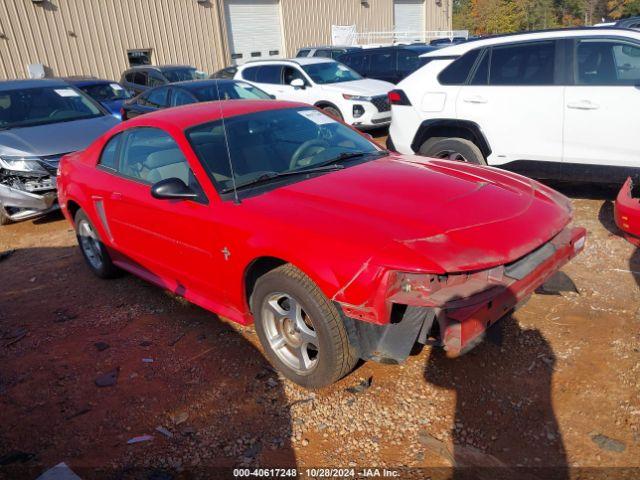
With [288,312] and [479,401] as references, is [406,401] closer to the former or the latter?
[479,401]

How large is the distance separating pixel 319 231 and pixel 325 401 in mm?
1034

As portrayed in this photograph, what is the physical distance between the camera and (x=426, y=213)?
2934mm

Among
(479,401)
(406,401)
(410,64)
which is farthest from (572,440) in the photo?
(410,64)

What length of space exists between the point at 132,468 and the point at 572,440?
226cm

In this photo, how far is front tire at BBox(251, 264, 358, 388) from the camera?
282 cm

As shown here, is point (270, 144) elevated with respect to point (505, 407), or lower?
elevated

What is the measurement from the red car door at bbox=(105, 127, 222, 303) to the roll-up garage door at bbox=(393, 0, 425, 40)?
28485 mm

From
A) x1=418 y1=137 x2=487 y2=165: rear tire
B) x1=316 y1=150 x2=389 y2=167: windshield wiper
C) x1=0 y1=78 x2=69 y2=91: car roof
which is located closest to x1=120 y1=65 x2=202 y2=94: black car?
x1=0 y1=78 x2=69 y2=91: car roof

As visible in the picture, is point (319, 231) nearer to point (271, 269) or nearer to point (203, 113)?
point (271, 269)

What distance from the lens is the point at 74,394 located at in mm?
3340

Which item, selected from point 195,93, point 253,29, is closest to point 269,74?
point 195,93

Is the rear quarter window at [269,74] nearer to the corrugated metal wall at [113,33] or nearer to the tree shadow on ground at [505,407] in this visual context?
the corrugated metal wall at [113,33]

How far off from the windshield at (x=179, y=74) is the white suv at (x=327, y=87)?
2.25m

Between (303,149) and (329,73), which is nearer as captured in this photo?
(303,149)
